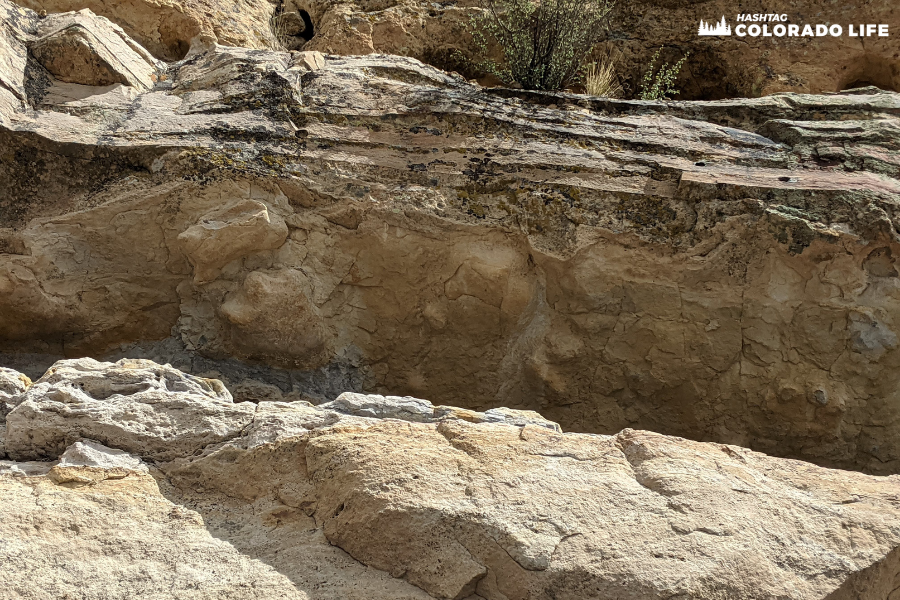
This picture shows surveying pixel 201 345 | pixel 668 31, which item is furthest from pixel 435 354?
pixel 668 31

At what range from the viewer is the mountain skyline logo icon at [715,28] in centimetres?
659

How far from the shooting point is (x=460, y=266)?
3.81 metres

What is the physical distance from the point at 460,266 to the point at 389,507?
1.69 meters

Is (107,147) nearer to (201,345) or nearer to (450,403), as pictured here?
(201,345)

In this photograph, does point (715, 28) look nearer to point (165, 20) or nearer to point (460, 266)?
point (460, 266)

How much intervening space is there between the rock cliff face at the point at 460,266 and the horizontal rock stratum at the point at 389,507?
0.91 m

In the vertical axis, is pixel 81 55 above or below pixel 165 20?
below

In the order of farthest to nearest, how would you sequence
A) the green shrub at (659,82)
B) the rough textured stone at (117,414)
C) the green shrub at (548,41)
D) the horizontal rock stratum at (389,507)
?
the green shrub at (659,82) < the green shrub at (548,41) < the rough textured stone at (117,414) < the horizontal rock stratum at (389,507)

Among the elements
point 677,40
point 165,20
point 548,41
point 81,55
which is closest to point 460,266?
point 548,41

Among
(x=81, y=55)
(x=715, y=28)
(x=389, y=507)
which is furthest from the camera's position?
(x=715, y=28)

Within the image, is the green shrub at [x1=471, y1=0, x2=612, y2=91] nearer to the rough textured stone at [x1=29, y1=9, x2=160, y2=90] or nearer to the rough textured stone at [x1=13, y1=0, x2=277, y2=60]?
the rough textured stone at [x1=13, y1=0, x2=277, y2=60]

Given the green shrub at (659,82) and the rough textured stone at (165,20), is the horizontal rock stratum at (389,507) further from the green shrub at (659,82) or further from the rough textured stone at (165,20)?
the rough textured stone at (165,20)

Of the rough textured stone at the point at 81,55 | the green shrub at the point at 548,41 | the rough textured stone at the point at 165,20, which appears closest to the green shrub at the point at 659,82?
the green shrub at the point at 548,41

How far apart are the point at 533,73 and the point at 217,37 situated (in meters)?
2.41
